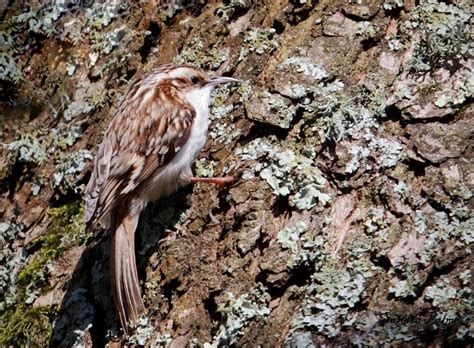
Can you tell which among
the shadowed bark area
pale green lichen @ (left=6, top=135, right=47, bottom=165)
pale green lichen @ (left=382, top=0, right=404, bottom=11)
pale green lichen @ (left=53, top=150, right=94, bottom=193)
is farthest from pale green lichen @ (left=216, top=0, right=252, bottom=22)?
pale green lichen @ (left=6, top=135, right=47, bottom=165)

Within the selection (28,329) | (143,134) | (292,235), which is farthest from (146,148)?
(292,235)

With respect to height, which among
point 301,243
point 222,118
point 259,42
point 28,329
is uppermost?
point 259,42

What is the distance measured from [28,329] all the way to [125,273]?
17.0 inches

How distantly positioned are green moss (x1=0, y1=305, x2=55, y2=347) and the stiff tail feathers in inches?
11.5

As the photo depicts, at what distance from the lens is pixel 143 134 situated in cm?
279

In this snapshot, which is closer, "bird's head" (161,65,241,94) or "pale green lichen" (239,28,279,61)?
"pale green lichen" (239,28,279,61)

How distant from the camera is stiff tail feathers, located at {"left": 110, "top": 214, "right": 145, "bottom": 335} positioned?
7.41ft

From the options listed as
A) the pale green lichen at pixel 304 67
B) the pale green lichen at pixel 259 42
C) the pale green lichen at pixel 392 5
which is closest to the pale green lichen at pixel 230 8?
the pale green lichen at pixel 259 42

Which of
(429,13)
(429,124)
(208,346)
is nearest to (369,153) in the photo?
(429,124)

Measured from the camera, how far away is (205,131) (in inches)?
99.3

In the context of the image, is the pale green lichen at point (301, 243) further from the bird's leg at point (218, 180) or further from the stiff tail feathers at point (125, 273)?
the stiff tail feathers at point (125, 273)

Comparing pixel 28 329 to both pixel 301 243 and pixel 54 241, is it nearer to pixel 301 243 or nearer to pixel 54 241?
pixel 54 241

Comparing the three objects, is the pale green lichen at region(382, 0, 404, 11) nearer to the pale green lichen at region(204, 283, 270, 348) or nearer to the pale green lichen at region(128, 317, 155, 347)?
the pale green lichen at region(204, 283, 270, 348)

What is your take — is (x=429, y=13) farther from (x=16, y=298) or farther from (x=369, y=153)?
(x=16, y=298)
